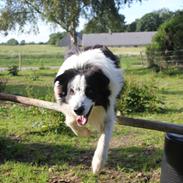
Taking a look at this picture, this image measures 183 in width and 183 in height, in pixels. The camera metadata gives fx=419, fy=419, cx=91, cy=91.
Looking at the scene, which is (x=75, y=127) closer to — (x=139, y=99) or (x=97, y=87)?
(x=97, y=87)

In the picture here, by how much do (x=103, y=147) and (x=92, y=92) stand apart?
55 centimetres

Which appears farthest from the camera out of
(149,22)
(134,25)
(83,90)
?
(134,25)

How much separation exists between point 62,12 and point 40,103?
2133 cm

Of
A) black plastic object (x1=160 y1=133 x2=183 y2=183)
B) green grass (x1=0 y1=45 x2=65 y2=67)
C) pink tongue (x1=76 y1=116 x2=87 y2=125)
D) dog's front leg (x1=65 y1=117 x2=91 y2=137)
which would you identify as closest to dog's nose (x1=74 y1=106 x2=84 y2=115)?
pink tongue (x1=76 y1=116 x2=87 y2=125)

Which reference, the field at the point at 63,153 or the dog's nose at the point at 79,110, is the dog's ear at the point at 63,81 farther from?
the field at the point at 63,153

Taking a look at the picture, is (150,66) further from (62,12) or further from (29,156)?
(29,156)

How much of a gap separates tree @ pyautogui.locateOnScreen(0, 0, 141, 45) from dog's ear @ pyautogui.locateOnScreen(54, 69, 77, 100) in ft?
69.8

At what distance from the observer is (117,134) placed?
7.43 metres

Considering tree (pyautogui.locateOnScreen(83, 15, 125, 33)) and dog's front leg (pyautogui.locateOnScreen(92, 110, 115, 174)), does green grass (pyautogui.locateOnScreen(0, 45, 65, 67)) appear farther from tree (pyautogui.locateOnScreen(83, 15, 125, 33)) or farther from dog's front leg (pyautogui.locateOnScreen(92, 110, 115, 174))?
dog's front leg (pyautogui.locateOnScreen(92, 110, 115, 174))

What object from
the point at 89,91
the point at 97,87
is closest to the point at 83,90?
the point at 89,91

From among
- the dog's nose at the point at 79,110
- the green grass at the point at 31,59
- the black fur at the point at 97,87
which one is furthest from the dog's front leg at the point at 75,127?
the green grass at the point at 31,59

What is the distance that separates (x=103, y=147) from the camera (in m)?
4.04

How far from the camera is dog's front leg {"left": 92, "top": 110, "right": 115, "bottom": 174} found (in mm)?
3943

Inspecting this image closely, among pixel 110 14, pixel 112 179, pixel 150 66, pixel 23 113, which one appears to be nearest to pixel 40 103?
pixel 112 179
